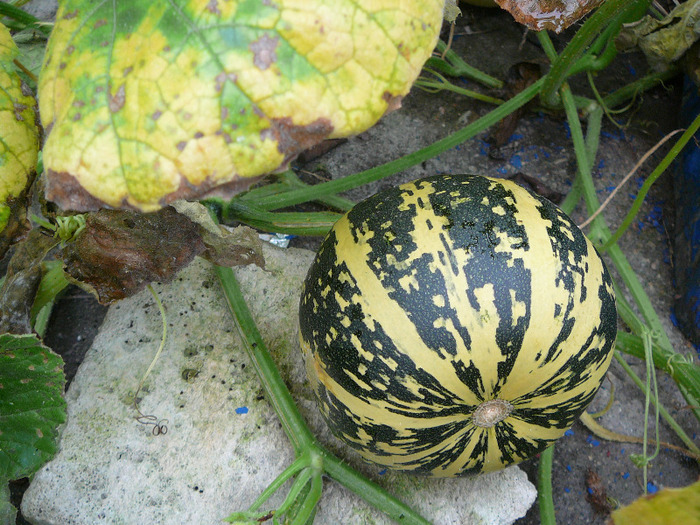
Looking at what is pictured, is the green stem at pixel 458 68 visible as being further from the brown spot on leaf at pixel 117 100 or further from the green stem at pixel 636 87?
the brown spot on leaf at pixel 117 100

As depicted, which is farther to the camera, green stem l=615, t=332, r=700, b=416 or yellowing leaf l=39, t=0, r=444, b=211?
green stem l=615, t=332, r=700, b=416

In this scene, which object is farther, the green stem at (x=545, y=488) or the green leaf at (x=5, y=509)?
the green stem at (x=545, y=488)

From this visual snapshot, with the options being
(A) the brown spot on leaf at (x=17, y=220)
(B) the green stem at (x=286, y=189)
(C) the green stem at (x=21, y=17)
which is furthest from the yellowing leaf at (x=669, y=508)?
(C) the green stem at (x=21, y=17)

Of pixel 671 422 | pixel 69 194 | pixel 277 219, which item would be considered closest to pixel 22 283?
pixel 277 219

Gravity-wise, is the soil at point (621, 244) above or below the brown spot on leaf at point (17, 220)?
below

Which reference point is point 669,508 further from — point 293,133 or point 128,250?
point 128,250

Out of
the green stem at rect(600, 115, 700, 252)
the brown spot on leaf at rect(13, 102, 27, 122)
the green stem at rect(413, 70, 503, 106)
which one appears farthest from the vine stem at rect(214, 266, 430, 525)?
the green stem at rect(413, 70, 503, 106)

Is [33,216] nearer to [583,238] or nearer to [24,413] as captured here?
[24,413]

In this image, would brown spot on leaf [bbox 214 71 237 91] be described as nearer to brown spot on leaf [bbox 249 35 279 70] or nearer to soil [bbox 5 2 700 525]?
brown spot on leaf [bbox 249 35 279 70]
